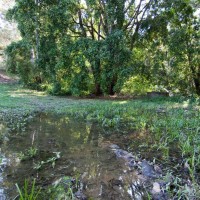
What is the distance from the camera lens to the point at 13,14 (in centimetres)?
1407

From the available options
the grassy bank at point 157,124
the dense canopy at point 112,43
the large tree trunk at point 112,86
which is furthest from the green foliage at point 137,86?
the grassy bank at point 157,124

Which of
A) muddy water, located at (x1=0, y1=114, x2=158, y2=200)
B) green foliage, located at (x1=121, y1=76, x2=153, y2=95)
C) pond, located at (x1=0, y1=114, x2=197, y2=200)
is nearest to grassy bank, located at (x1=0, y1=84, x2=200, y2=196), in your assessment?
pond, located at (x1=0, y1=114, x2=197, y2=200)

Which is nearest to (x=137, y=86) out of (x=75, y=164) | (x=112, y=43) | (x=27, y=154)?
(x=112, y=43)

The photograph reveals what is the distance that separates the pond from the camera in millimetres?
2838

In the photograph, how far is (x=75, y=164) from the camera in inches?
141

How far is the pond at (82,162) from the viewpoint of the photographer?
2.84m

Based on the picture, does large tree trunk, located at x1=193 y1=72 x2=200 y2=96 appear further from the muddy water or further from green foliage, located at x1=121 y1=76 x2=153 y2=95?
the muddy water

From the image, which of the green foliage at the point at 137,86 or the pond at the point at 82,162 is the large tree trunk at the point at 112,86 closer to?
the green foliage at the point at 137,86

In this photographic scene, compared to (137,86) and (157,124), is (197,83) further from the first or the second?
(157,124)

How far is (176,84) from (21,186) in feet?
40.1

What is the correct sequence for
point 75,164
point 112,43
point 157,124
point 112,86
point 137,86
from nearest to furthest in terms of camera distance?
1. point 75,164
2. point 157,124
3. point 112,43
4. point 112,86
5. point 137,86

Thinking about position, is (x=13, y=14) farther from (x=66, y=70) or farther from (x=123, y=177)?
(x=123, y=177)

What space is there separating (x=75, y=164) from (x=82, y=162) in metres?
0.12

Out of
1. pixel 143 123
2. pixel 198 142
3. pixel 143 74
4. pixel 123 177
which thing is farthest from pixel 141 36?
pixel 123 177
